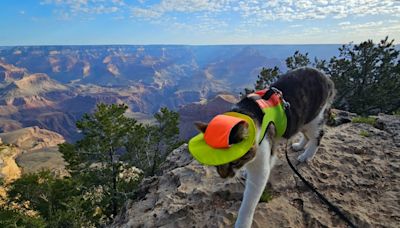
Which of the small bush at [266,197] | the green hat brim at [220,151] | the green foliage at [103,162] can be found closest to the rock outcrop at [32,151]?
the green foliage at [103,162]

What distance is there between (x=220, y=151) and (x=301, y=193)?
3210mm

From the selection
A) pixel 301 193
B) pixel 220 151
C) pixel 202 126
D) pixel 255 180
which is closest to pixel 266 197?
pixel 301 193

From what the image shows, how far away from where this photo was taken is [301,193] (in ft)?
19.2

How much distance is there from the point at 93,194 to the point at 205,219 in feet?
49.3

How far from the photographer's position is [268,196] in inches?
219

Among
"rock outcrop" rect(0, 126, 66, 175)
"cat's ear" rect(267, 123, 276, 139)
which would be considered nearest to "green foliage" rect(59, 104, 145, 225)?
"cat's ear" rect(267, 123, 276, 139)

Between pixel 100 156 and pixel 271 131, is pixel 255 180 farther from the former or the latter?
pixel 100 156

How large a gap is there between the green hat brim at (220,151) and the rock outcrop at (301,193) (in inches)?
82.1

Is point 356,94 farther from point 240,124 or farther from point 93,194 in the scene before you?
point 240,124

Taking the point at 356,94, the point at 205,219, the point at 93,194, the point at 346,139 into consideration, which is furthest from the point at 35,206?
the point at 356,94

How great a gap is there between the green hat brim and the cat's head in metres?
0.08

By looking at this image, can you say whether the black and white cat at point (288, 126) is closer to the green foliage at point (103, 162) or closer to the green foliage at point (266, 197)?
the green foliage at point (266, 197)

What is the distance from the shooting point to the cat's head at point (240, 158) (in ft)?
11.4

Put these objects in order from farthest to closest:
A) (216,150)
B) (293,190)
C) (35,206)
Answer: (35,206) < (293,190) < (216,150)
